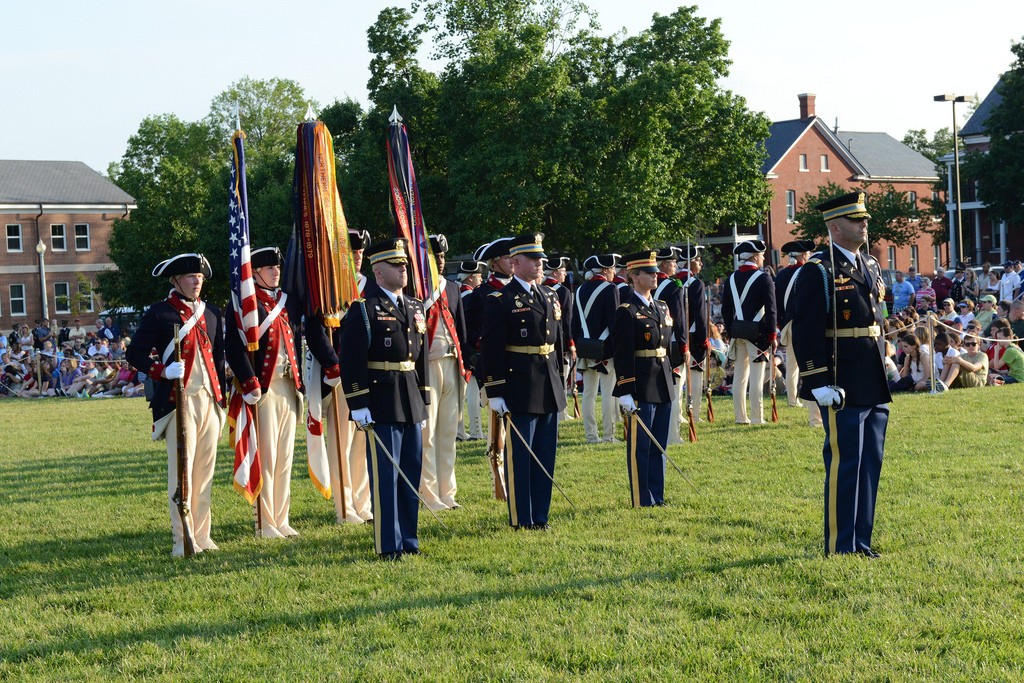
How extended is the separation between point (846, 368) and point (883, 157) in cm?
7515

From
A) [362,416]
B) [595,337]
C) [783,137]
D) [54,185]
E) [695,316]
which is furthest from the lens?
[54,185]

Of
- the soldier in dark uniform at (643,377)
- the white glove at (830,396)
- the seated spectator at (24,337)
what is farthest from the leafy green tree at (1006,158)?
the white glove at (830,396)

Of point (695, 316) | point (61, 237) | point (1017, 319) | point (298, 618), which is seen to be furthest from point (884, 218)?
point (298, 618)

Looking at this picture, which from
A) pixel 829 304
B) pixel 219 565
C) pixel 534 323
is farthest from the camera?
Result: pixel 534 323

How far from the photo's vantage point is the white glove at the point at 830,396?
7.41m

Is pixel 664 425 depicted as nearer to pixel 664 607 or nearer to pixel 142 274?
pixel 664 607

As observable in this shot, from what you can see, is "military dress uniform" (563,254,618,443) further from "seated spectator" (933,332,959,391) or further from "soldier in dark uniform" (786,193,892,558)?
"seated spectator" (933,332,959,391)

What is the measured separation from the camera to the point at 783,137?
70438 mm

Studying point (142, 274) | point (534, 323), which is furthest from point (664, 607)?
point (142, 274)

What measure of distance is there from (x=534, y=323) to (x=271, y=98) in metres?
76.2

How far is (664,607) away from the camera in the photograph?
661cm

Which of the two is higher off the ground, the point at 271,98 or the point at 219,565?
the point at 271,98

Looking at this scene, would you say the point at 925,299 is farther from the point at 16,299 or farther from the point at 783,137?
the point at 16,299

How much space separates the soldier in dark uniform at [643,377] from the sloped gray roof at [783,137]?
60059 mm
